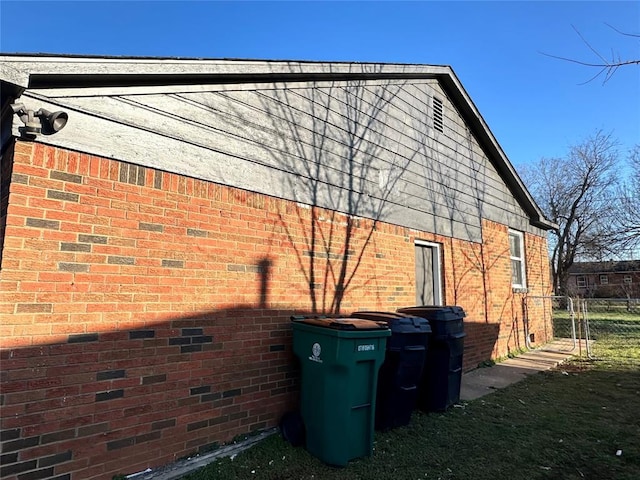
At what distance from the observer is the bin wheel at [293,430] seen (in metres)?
4.12

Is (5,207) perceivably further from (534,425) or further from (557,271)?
(557,271)

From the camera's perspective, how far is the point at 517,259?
11.0 metres

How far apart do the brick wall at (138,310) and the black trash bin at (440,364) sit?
A: 5.37ft

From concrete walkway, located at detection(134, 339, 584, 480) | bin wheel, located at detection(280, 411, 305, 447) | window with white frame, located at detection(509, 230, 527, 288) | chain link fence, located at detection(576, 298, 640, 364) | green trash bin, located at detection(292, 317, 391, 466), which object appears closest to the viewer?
concrete walkway, located at detection(134, 339, 584, 480)

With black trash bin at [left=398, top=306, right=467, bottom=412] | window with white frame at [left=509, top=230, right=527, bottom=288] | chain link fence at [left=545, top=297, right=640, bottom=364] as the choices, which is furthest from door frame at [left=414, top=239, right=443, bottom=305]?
chain link fence at [left=545, top=297, right=640, bottom=364]

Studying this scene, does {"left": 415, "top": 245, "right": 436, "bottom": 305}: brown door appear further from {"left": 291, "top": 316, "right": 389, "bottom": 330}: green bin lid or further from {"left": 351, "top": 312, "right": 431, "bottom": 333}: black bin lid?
{"left": 291, "top": 316, "right": 389, "bottom": 330}: green bin lid

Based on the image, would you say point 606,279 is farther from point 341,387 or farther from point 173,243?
point 173,243

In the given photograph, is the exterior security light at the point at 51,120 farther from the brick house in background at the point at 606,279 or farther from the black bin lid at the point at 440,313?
the brick house in background at the point at 606,279

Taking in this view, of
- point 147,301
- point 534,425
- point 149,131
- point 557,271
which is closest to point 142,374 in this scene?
point 147,301

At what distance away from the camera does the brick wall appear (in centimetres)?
291

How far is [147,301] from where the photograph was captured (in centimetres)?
354

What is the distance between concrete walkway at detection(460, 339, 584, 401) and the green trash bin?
109 inches

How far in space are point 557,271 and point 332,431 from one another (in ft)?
116

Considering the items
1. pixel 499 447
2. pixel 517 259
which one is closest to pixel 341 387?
pixel 499 447
